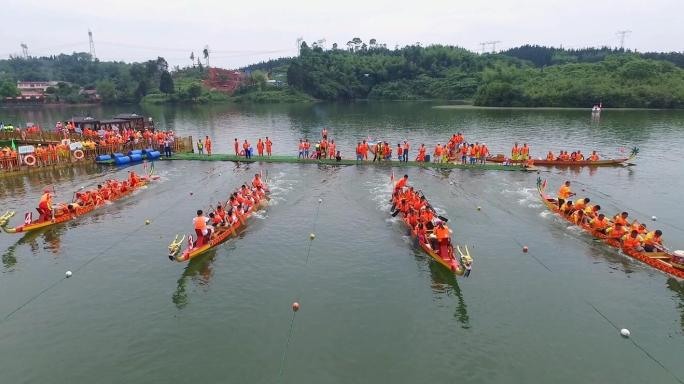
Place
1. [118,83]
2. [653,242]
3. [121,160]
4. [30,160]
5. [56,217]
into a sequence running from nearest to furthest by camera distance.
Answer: [653,242] → [56,217] → [30,160] → [121,160] → [118,83]

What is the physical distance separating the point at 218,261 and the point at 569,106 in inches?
3439

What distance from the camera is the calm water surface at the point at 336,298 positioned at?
11211 millimetres

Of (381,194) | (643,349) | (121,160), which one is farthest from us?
(121,160)

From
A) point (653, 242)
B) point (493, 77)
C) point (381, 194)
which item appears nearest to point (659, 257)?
point (653, 242)

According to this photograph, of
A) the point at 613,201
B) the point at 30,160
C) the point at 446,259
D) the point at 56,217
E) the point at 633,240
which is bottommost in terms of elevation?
the point at 613,201

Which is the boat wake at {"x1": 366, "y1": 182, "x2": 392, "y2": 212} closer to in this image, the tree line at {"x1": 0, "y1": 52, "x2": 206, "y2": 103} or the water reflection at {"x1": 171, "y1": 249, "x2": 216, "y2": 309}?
the water reflection at {"x1": 171, "y1": 249, "x2": 216, "y2": 309}

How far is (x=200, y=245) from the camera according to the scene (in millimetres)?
16953

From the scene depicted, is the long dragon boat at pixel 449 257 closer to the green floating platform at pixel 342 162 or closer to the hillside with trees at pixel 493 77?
the green floating platform at pixel 342 162

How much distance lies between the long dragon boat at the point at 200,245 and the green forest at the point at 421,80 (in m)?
84.3

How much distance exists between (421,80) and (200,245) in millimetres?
125337

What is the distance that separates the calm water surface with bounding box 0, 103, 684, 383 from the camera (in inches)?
441

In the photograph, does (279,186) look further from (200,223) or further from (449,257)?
(449,257)

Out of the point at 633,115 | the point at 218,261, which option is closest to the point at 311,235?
the point at 218,261

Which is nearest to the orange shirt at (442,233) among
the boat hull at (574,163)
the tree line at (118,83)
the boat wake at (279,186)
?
the boat wake at (279,186)
